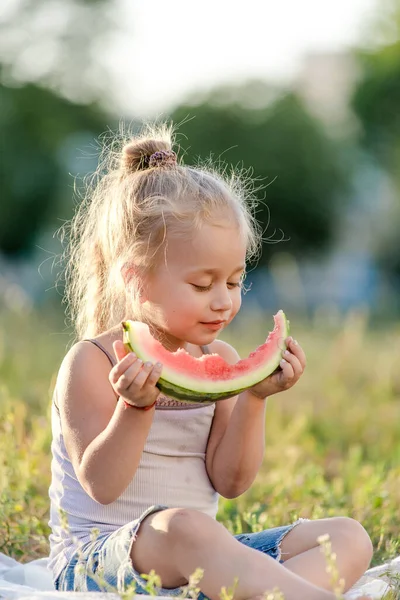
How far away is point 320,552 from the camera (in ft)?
9.73

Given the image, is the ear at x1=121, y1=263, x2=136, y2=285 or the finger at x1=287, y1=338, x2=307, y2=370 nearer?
the finger at x1=287, y1=338, x2=307, y2=370

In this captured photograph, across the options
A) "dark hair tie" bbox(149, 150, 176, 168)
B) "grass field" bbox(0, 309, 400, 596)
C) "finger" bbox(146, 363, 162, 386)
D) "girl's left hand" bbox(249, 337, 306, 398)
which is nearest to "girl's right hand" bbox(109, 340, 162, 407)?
"finger" bbox(146, 363, 162, 386)

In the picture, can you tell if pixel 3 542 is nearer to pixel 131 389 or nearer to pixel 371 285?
pixel 131 389

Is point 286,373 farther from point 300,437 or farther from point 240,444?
point 300,437

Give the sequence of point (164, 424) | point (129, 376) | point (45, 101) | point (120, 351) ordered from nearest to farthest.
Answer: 1. point (129, 376)
2. point (120, 351)
3. point (164, 424)
4. point (45, 101)

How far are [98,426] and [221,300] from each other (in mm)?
546

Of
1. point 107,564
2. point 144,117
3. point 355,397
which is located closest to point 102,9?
point 355,397

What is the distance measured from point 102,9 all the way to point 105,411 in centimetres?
2293

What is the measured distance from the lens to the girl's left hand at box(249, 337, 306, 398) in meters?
3.00

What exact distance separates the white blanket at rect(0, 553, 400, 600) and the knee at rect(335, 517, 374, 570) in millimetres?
117

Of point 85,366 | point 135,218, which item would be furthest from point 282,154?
point 85,366

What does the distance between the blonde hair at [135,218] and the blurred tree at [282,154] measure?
14.6m

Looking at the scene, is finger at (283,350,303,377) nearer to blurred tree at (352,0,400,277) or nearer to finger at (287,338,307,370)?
finger at (287,338,307,370)

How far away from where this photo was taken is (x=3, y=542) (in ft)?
12.4
